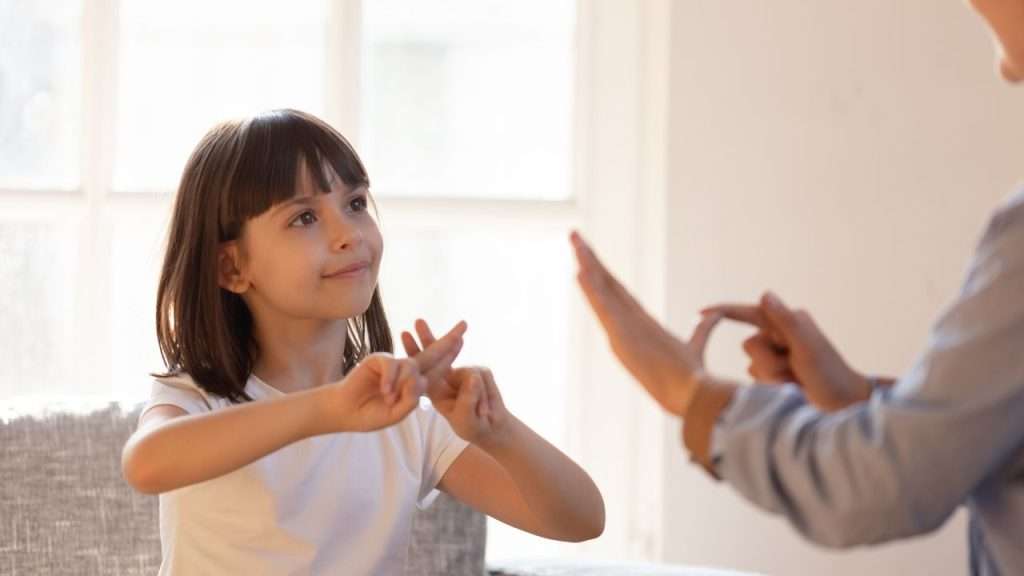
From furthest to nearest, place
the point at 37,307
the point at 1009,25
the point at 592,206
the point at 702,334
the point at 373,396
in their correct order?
the point at 37,307 → the point at 592,206 → the point at 373,396 → the point at 702,334 → the point at 1009,25

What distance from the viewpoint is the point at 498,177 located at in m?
2.74

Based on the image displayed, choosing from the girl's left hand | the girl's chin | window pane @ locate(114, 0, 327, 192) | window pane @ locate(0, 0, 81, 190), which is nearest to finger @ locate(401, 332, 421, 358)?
the girl's left hand

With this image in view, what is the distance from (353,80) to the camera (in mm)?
2686

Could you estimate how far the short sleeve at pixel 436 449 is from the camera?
1.87 meters

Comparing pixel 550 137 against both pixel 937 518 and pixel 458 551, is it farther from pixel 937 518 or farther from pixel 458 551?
pixel 937 518

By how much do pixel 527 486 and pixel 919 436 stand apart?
730 mm

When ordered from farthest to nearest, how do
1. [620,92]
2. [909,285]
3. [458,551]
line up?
[620,92], [909,285], [458,551]

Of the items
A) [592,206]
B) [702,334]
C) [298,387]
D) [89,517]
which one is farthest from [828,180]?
[89,517]

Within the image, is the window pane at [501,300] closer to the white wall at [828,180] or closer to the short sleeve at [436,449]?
the white wall at [828,180]

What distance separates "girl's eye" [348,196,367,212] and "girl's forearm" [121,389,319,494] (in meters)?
0.35

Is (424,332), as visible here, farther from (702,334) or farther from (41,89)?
(41,89)

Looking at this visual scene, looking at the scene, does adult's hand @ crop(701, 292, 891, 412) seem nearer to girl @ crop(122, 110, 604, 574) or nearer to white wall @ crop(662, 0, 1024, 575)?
girl @ crop(122, 110, 604, 574)

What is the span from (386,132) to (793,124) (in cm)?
74

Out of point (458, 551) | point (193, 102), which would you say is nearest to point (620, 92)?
point (193, 102)
